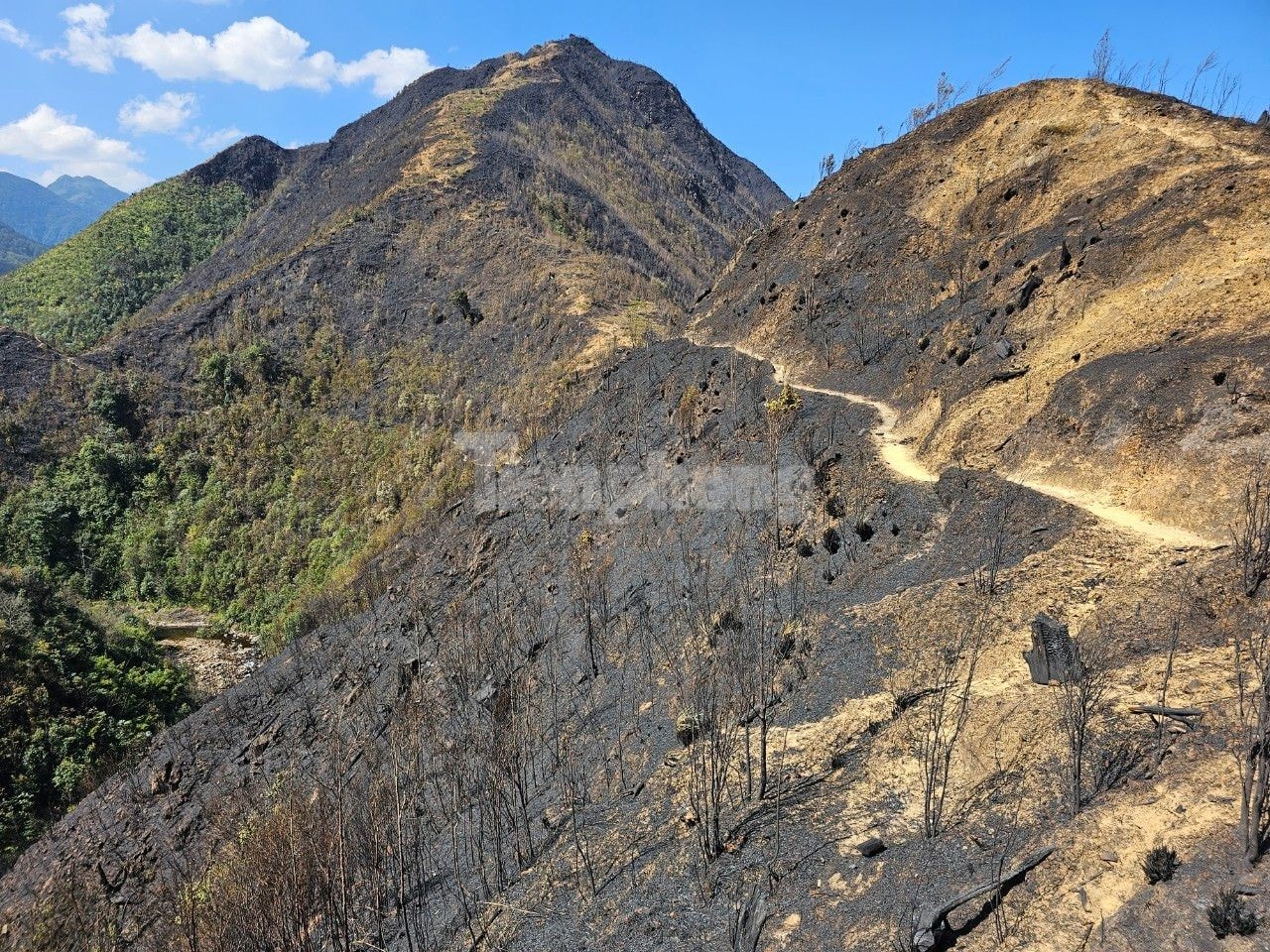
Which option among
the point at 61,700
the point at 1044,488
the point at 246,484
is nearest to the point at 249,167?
the point at 246,484

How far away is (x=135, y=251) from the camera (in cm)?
7725

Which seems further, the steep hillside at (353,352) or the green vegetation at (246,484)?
the steep hillside at (353,352)

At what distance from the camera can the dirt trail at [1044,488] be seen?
11.7 metres

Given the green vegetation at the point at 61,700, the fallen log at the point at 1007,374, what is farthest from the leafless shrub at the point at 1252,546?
the green vegetation at the point at 61,700

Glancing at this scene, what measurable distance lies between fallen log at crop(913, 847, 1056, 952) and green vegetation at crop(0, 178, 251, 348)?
78.3 metres

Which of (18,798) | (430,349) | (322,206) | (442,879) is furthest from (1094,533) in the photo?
(322,206)

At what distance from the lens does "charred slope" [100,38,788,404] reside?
140 ft

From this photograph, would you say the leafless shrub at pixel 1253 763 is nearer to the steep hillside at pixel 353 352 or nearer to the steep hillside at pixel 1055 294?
the steep hillside at pixel 1055 294

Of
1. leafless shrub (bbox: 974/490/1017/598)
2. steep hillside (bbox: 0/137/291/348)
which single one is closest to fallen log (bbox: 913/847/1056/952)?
leafless shrub (bbox: 974/490/1017/598)

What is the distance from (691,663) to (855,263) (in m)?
20.2

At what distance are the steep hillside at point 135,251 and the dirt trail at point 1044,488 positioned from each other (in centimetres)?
7333

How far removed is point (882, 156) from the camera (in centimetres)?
3136

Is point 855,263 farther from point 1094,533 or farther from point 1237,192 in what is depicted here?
point 1094,533

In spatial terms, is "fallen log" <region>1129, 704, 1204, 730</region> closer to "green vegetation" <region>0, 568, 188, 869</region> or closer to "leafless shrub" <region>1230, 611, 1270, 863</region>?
"leafless shrub" <region>1230, 611, 1270, 863</region>
